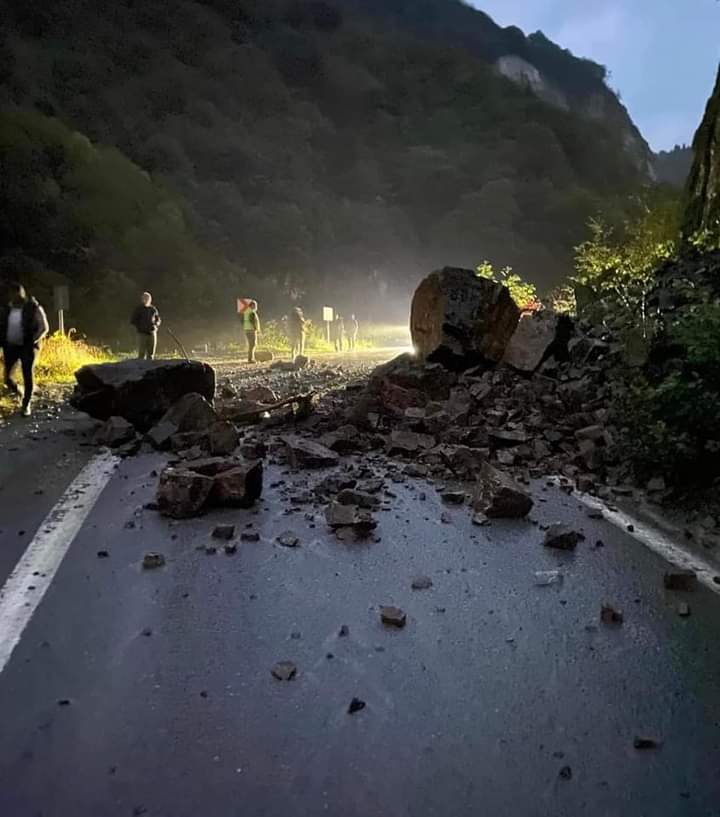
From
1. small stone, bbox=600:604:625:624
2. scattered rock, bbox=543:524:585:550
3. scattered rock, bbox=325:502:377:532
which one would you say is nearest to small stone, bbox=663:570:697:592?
small stone, bbox=600:604:625:624

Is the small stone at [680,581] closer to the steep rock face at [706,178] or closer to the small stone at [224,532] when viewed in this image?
the small stone at [224,532]

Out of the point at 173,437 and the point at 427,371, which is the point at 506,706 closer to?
the point at 173,437

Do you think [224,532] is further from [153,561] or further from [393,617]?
[393,617]

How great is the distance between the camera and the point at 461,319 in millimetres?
10297

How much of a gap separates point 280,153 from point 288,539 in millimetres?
71842

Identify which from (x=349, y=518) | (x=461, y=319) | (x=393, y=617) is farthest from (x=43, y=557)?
(x=461, y=319)

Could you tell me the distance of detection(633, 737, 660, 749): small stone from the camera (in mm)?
2828

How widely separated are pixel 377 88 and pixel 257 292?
47883 millimetres

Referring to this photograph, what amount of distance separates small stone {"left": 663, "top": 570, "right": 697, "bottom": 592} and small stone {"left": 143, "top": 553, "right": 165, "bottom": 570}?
9.13 feet

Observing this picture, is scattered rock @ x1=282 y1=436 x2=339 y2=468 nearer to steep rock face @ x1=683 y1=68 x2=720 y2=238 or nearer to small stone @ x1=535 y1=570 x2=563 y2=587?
small stone @ x1=535 y1=570 x2=563 y2=587

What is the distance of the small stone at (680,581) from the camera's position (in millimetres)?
4270

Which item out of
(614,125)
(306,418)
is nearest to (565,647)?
(306,418)

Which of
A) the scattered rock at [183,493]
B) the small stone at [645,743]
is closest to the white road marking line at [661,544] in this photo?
the small stone at [645,743]

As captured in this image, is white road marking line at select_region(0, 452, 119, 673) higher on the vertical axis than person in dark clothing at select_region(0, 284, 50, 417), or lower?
lower
